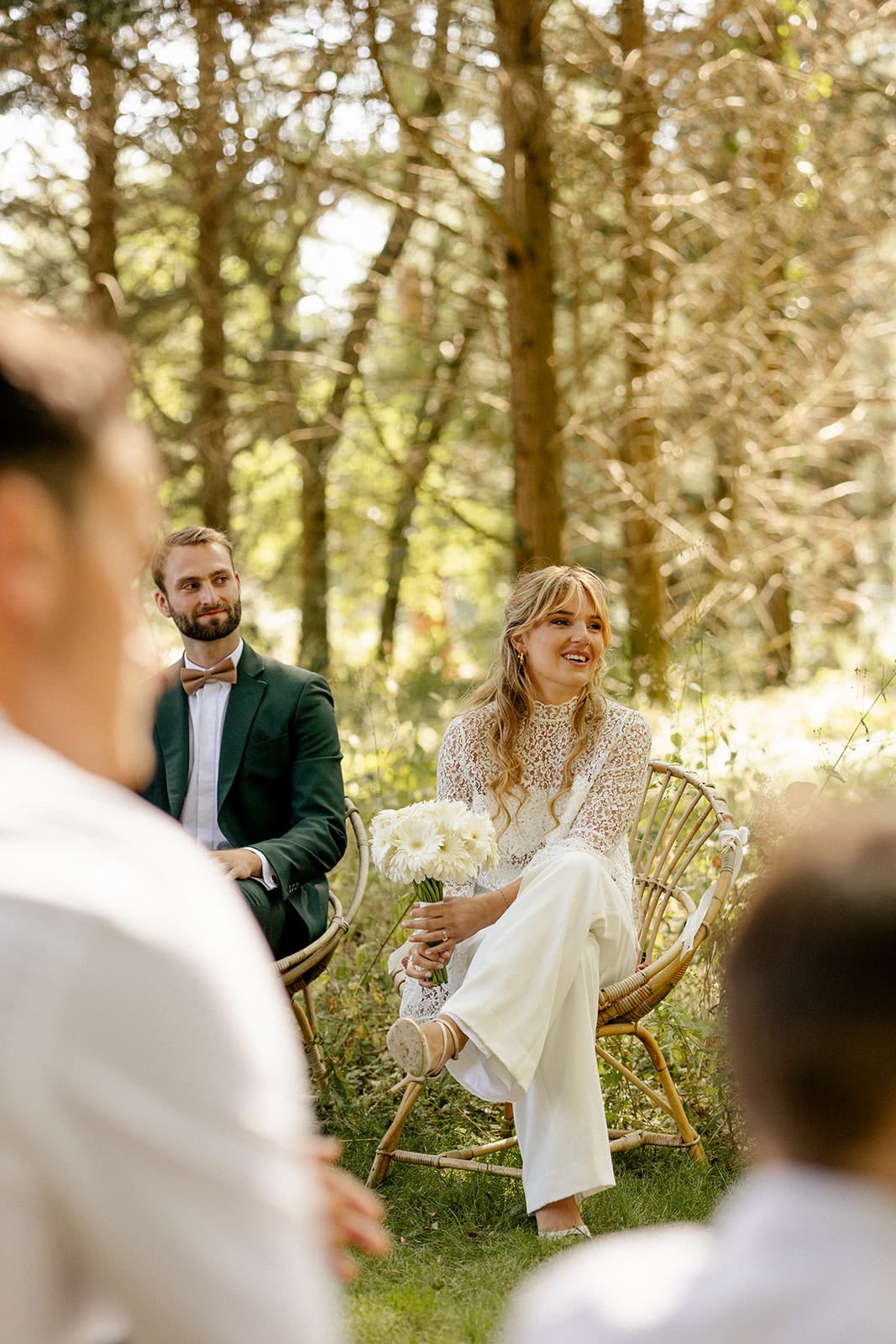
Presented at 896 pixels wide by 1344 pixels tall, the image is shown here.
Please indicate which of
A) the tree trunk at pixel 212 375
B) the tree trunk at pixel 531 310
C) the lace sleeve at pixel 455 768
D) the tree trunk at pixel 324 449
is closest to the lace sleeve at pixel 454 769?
the lace sleeve at pixel 455 768

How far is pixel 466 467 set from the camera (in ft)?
42.5

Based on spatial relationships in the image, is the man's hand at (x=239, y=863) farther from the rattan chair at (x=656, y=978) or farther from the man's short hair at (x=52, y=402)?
the man's short hair at (x=52, y=402)

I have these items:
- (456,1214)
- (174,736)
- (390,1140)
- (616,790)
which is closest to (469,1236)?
(456,1214)

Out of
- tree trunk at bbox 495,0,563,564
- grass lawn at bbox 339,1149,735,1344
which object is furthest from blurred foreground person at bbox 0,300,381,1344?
tree trunk at bbox 495,0,563,564

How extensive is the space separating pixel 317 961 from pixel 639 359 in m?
6.21

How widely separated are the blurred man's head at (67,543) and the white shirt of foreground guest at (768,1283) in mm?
451

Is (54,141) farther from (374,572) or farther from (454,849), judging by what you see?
(454,849)

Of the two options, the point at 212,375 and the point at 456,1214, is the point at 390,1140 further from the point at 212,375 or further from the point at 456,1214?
the point at 212,375

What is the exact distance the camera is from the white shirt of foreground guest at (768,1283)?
2.61ft

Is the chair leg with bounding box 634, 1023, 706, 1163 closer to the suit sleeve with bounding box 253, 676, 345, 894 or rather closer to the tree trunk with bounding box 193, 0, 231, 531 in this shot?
the suit sleeve with bounding box 253, 676, 345, 894

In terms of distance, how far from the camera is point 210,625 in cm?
434

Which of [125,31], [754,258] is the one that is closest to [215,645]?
[125,31]

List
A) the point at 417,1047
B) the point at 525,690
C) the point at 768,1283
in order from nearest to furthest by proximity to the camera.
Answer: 1. the point at 768,1283
2. the point at 417,1047
3. the point at 525,690

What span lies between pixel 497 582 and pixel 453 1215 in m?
14.9
